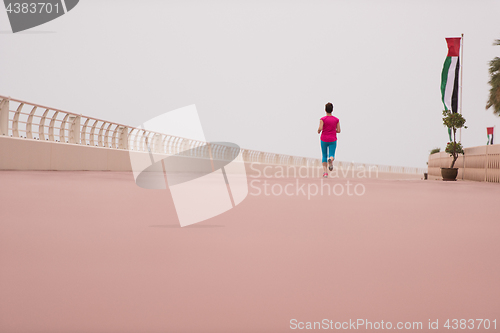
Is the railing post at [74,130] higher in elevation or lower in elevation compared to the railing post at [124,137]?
higher

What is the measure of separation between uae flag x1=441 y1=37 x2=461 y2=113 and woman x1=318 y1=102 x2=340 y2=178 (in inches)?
363

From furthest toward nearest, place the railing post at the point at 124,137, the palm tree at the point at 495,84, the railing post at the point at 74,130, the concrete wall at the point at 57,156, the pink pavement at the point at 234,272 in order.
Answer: the palm tree at the point at 495,84
the railing post at the point at 124,137
the railing post at the point at 74,130
the concrete wall at the point at 57,156
the pink pavement at the point at 234,272

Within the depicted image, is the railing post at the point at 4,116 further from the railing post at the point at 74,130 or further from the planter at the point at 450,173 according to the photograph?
the planter at the point at 450,173

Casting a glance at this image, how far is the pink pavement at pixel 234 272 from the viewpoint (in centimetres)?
120

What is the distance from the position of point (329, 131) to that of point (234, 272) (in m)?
9.59

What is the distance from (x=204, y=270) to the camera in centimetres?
168

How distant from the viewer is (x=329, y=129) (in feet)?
35.9

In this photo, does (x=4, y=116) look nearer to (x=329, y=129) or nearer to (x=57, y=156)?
(x=57, y=156)

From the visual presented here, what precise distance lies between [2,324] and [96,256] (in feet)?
2.49

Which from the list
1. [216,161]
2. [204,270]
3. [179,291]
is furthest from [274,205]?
[216,161]

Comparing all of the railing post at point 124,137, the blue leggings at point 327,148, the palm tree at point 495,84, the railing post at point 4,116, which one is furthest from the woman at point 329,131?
the palm tree at point 495,84

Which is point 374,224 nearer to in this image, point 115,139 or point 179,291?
point 179,291

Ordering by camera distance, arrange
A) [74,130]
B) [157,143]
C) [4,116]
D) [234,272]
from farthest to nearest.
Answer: [157,143] < [74,130] < [4,116] < [234,272]

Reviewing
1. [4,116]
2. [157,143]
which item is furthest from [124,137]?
[4,116]
